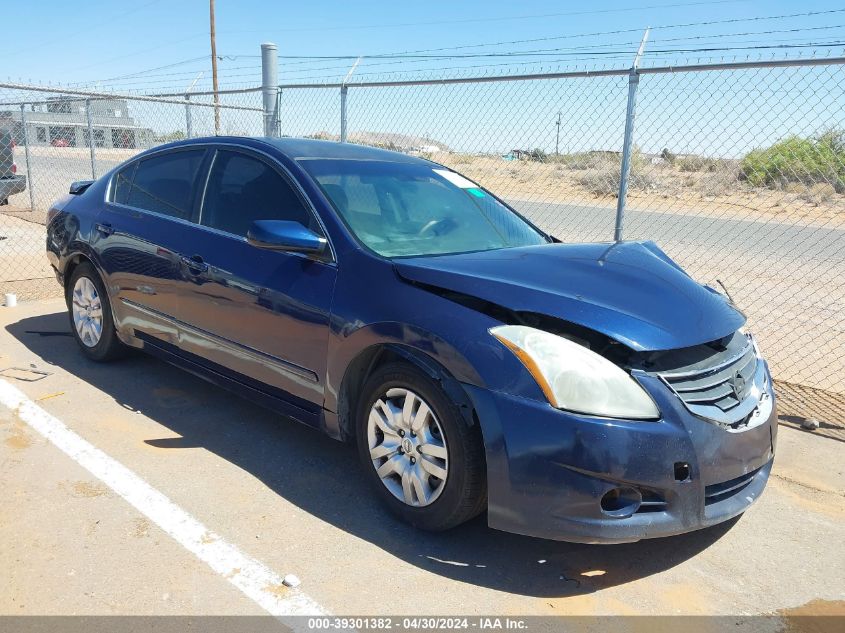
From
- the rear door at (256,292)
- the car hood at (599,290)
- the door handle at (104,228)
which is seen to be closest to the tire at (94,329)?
the door handle at (104,228)

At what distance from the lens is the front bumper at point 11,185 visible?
39.9ft

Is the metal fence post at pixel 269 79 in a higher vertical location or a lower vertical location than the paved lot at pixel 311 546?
higher

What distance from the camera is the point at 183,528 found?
121 inches

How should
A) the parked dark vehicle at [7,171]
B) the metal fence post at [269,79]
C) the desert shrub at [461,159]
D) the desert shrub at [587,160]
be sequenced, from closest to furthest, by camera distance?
the metal fence post at [269,79]
the desert shrub at [461,159]
the desert shrub at [587,160]
the parked dark vehicle at [7,171]

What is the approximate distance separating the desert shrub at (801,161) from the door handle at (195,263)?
15.3 feet

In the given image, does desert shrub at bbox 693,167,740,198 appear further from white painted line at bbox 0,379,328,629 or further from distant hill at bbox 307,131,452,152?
white painted line at bbox 0,379,328,629

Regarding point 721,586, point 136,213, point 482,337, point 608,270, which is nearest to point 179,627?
point 482,337

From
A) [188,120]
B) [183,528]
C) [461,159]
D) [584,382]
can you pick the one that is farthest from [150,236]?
[461,159]

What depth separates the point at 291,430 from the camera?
165 inches

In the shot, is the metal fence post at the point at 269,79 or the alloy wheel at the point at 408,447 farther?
the metal fence post at the point at 269,79

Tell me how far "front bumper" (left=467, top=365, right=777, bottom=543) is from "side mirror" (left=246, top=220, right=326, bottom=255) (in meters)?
1.13

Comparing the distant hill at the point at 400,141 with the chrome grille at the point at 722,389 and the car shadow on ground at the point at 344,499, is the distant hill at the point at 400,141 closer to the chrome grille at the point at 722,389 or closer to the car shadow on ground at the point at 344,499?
the car shadow on ground at the point at 344,499

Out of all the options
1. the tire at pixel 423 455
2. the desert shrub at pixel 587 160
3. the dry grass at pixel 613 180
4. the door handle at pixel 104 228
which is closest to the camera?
the tire at pixel 423 455

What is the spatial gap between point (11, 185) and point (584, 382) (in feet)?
43.9
